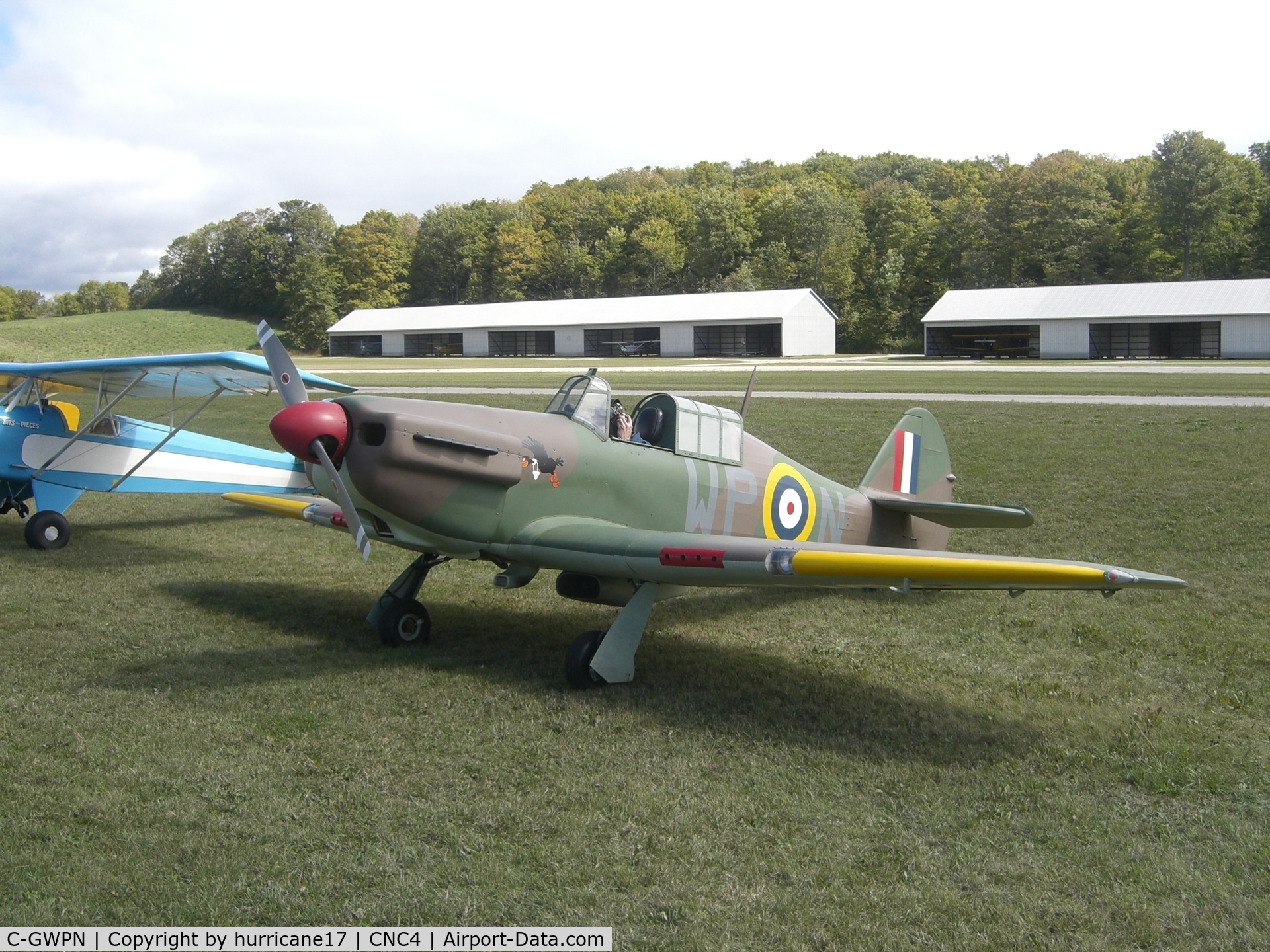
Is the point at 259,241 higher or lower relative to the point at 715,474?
higher

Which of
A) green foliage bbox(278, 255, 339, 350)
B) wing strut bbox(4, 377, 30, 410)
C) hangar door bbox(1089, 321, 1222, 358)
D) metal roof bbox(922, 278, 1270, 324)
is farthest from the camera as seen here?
green foliage bbox(278, 255, 339, 350)

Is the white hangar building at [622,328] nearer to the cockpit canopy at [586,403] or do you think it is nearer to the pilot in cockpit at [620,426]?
the pilot in cockpit at [620,426]

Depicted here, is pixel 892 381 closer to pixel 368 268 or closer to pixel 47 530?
pixel 47 530

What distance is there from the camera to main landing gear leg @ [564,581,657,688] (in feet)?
21.9

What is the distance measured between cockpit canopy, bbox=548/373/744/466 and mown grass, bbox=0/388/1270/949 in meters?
1.60

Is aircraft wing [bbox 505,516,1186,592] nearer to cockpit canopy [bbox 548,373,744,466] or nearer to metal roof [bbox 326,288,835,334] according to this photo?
cockpit canopy [bbox 548,373,744,466]

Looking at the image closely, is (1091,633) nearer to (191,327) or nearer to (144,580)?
(144,580)

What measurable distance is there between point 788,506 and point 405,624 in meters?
3.41

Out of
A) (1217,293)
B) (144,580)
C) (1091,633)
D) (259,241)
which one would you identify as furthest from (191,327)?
(1091,633)

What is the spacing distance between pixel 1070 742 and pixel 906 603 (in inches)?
133

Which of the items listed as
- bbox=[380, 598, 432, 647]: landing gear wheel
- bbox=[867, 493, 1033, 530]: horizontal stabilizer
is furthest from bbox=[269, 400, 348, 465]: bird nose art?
bbox=[867, 493, 1033, 530]: horizontal stabilizer

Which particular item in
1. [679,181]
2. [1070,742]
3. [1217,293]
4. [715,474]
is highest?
[679,181]

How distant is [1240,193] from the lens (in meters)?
61.9

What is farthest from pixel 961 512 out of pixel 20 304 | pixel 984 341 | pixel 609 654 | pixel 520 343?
pixel 20 304
